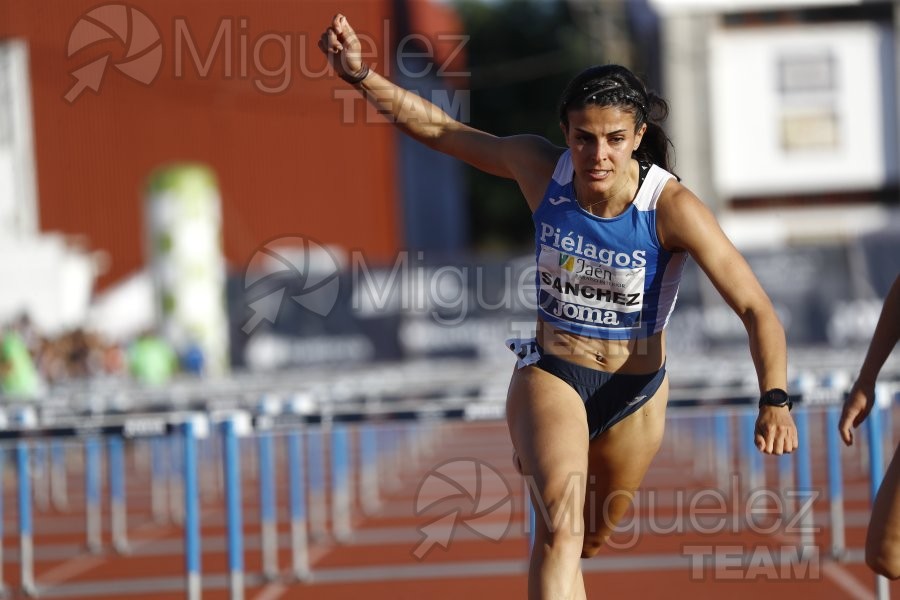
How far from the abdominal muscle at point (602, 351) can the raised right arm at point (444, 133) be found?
18.0 inches

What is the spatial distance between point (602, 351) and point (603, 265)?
0.32 m

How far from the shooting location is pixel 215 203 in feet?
82.3

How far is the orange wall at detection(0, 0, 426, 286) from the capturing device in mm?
34094

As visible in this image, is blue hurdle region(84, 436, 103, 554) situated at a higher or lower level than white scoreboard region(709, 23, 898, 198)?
lower

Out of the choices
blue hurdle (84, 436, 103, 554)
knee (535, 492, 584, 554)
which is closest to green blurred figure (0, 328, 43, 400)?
blue hurdle (84, 436, 103, 554)

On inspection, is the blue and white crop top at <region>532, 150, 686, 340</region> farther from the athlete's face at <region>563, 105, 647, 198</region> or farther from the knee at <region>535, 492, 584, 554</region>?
the knee at <region>535, 492, 584, 554</region>

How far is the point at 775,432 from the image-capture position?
4055 millimetres

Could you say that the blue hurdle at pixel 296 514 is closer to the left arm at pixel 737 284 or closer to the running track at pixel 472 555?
the running track at pixel 472 555

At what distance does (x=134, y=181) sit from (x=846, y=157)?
18066mm

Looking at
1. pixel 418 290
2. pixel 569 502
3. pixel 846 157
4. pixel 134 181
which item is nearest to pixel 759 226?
pixel 846 157

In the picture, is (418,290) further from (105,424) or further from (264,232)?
(105,424)

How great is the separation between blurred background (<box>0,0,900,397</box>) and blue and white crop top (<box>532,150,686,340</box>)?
4.71 m

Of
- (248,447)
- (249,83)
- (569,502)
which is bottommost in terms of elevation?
(248,447)

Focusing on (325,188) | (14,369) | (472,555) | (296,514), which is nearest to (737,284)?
(296,514)
